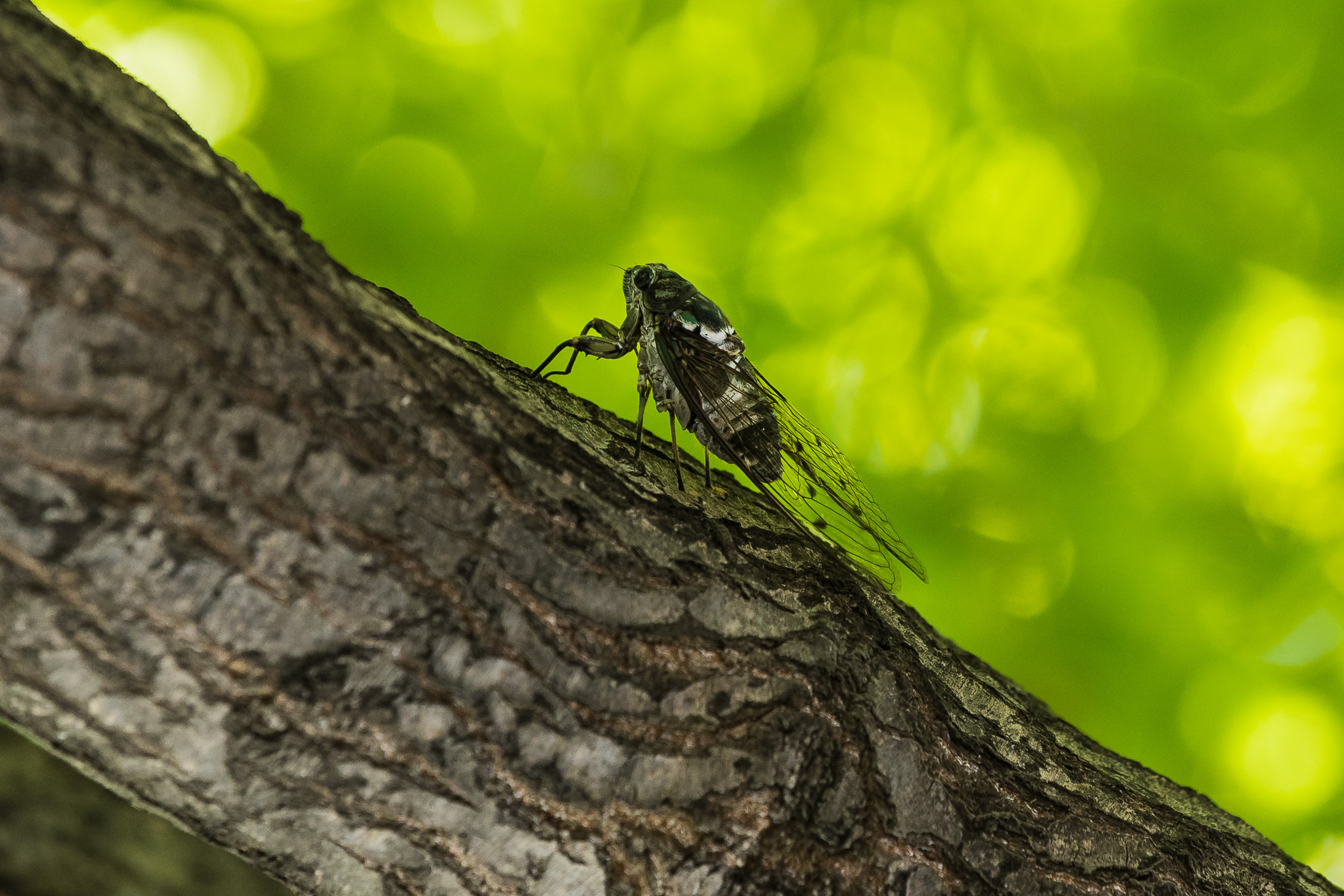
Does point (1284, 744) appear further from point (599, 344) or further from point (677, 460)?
point (599, 344)

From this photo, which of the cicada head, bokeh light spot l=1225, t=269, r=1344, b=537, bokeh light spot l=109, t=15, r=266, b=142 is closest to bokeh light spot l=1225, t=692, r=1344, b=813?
bokeh light spot l=1225, t=269, r=1344, b=537

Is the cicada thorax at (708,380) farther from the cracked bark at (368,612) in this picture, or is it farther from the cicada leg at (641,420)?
the cracked bark at (368,612)

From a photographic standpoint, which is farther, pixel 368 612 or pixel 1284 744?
pixel 1284 744

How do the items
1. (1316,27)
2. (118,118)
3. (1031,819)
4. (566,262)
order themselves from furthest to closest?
1. (566,262)
2. (1316,27)
3. (1031,819)
4. (118,118)

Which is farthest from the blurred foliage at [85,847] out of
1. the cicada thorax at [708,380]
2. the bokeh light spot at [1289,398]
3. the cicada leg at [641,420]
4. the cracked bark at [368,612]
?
the bokeh light spot at [1289,398]

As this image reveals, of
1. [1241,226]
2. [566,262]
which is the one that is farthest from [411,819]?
[1241,226]

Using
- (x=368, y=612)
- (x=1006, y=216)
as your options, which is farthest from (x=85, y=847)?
(x=1006, y=216)

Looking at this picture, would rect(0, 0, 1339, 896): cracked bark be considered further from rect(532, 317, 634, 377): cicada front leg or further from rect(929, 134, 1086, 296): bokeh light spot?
rect(929, 134, 1086, 296): bokeh light spot

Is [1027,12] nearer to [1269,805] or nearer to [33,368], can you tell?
[1269,805]
